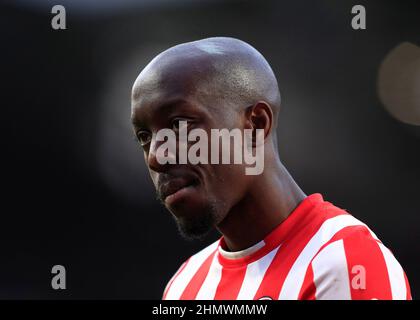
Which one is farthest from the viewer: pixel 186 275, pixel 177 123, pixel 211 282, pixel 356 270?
pixel 186 275

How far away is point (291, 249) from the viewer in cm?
162

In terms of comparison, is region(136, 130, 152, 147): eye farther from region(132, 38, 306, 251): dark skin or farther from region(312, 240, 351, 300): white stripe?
region(312, 240, 351, 300): white stripe

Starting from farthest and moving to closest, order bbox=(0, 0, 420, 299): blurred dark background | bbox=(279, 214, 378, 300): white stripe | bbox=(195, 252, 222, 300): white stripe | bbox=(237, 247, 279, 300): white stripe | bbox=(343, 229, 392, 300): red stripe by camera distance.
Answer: bbox=(0, 0, 420, 299): blurred dark background < bbox=(195, 252, 222, 300): white stripe < bbox=(237, 247, 279, 300): white stripe < bbox=(279, 214, 378, 300): white stripe < bbox=(343, 229, 392, 300): red stripe

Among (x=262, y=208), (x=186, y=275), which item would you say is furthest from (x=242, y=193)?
(x=186, y=275)

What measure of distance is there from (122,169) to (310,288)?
14.9 feet

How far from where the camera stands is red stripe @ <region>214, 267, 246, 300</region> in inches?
66.3

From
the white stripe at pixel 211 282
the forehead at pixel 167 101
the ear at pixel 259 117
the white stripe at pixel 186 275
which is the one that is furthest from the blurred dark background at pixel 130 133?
the forehead at pixel 167 101

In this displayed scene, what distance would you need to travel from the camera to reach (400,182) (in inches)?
221

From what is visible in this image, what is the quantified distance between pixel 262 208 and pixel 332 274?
0.98ft

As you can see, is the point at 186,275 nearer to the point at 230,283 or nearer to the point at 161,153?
the point at 230,283

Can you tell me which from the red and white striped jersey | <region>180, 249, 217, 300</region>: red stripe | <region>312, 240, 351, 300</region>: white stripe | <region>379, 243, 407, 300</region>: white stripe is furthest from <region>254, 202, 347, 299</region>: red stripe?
<region>180, 249, 217, 300</region>: red stripe

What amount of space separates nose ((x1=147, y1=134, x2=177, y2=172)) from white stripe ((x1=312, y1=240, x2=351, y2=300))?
444mm

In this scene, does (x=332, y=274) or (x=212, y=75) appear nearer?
(x=332, y=274)

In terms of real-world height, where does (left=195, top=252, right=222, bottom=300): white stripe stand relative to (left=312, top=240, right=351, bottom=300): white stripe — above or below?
below
